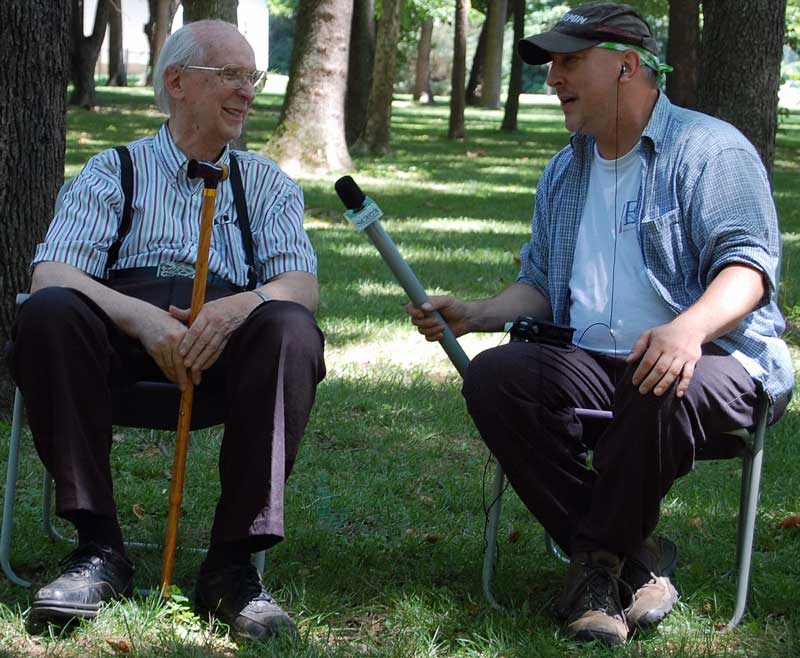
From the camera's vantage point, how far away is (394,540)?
4.10 metres

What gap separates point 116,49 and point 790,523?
33109 millimetres

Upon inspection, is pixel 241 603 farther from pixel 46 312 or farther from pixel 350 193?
pixel 350 193

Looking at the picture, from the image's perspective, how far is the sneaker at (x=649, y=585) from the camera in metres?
3.36

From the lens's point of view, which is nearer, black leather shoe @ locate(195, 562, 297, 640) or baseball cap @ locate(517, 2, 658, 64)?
black leather shoe @ locate(195, 562, 297, 640)

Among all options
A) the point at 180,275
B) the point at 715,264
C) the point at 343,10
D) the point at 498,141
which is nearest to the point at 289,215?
the point at 180,275

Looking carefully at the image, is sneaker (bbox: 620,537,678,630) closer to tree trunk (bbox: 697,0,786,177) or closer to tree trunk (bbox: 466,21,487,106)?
tree trunk (bbox: 697,0,786,177)

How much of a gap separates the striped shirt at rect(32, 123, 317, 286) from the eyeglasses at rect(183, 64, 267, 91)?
21cm

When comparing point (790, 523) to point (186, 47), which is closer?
point (186, 47)

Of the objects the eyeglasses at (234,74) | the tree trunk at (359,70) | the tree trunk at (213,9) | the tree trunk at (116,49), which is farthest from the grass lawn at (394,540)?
the tree trunk at (116,49)

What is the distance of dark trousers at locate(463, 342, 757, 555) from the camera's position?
10.5ft

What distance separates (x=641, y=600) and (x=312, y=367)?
1.04 meters

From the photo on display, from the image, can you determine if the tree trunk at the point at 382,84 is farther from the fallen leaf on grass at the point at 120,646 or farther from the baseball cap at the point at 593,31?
the fallen leaf on grass at the point at 120,646

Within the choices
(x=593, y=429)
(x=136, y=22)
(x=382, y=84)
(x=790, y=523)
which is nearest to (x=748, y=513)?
(x=593, y=429)

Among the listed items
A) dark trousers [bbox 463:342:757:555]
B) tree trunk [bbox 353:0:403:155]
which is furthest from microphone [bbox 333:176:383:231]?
tree trunk [bbox 353:0:403:155]
